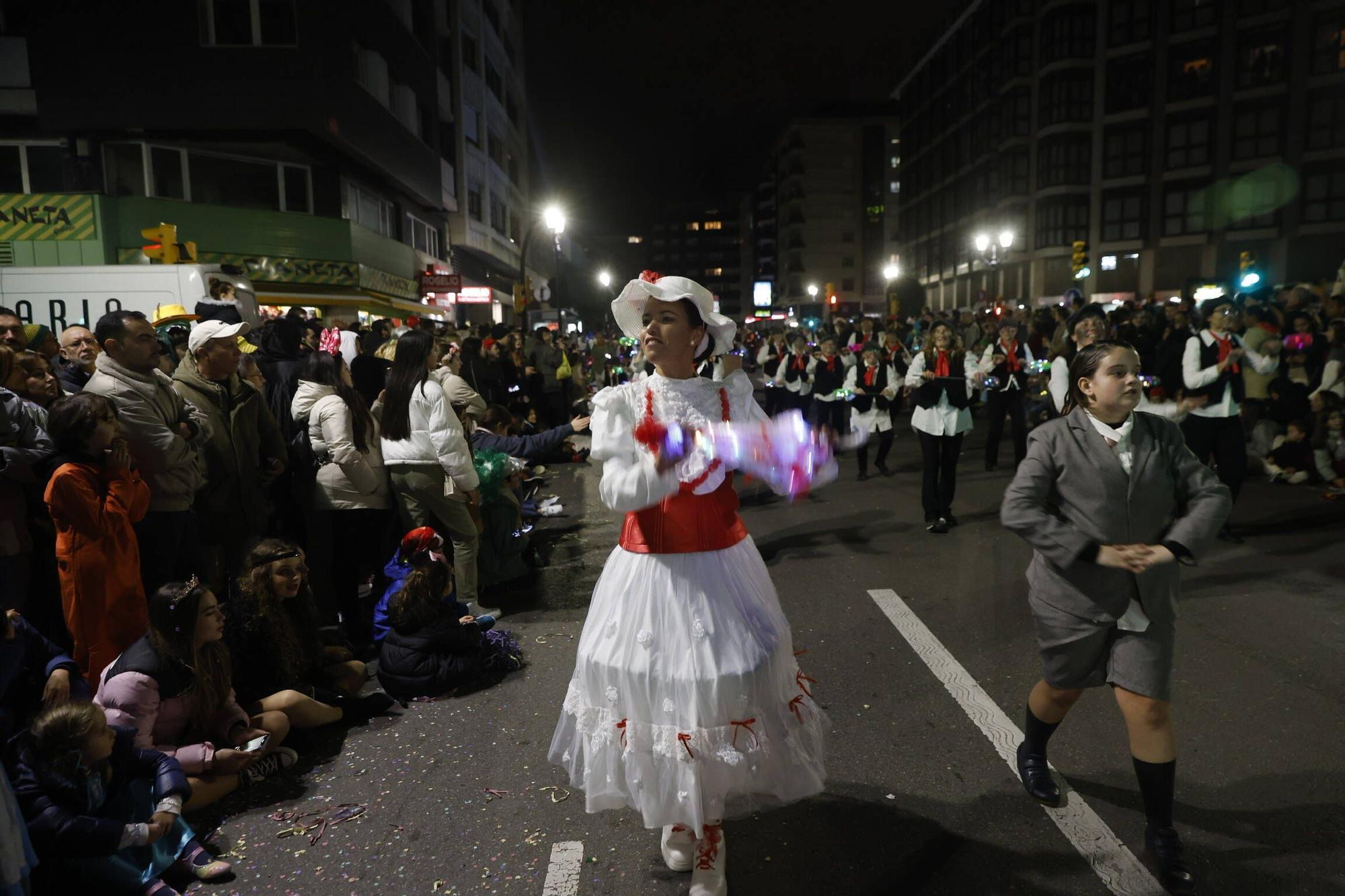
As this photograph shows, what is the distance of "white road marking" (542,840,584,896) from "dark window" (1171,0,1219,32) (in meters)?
57.1

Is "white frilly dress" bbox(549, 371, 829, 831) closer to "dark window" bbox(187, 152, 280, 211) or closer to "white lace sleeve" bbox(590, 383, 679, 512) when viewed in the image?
"white lace sleeve" bbox(590, 383, 679, 512)

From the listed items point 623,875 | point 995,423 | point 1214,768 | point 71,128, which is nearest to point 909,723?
point 1214,768

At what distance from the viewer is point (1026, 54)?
54.2 meters

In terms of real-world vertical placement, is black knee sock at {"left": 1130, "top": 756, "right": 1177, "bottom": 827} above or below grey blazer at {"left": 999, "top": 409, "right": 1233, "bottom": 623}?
below

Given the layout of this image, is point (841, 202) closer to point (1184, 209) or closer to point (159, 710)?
point (1184, 209)

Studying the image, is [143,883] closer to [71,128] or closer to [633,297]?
[633,297]

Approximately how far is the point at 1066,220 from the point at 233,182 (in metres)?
46.8

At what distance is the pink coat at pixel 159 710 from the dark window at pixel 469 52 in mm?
Answer: 43026

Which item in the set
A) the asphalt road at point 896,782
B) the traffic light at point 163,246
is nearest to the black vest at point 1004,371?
the asphalt road at point 896,782

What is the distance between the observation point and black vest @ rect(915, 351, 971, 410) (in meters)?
8.65

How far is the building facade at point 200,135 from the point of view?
21.0 m

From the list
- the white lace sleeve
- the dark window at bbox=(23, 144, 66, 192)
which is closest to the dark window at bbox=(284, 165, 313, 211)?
the dark window at bbox=(23, 144, 66, 192)

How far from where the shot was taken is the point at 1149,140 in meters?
49.3

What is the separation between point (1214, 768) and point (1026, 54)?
198 ft
